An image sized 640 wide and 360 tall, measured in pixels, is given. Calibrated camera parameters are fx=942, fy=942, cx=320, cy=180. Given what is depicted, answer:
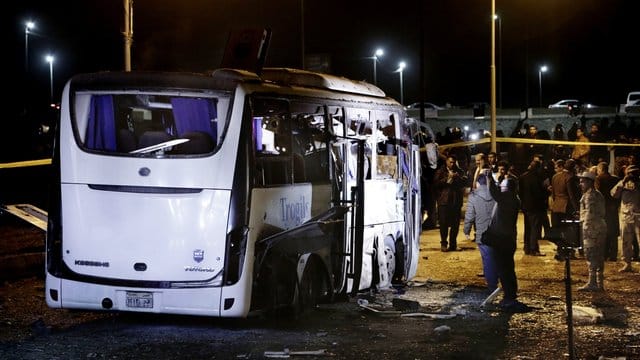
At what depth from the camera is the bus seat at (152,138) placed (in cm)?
1034

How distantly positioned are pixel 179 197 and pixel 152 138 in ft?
2.51

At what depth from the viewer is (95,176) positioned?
10312mm

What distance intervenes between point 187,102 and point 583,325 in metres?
5.41

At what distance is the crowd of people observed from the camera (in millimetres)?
12633

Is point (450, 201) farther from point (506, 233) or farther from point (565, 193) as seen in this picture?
point (506, 233)

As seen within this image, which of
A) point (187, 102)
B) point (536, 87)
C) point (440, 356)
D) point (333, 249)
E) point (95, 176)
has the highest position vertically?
point (536, 87)

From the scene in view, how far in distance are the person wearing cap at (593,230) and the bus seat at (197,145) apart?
6527 millimetres

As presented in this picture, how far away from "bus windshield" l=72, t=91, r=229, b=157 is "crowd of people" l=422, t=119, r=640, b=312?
3.86 m

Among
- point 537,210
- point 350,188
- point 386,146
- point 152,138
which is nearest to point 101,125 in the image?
point 152,138

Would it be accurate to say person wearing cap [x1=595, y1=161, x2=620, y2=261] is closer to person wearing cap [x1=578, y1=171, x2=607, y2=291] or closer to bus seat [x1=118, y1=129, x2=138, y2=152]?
person wearing cap [x1=578, y1=171, x2=607, y2=291]

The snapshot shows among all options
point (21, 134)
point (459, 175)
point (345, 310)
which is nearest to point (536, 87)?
point (21, 134)

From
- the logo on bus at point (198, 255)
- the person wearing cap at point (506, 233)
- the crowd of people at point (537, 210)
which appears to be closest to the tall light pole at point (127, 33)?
the crowd of people at point (537, 210)

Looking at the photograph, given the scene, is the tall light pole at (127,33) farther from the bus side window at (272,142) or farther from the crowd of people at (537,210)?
the bus side window at (272,142)

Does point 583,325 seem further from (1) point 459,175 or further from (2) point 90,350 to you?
(1) point 459,175
